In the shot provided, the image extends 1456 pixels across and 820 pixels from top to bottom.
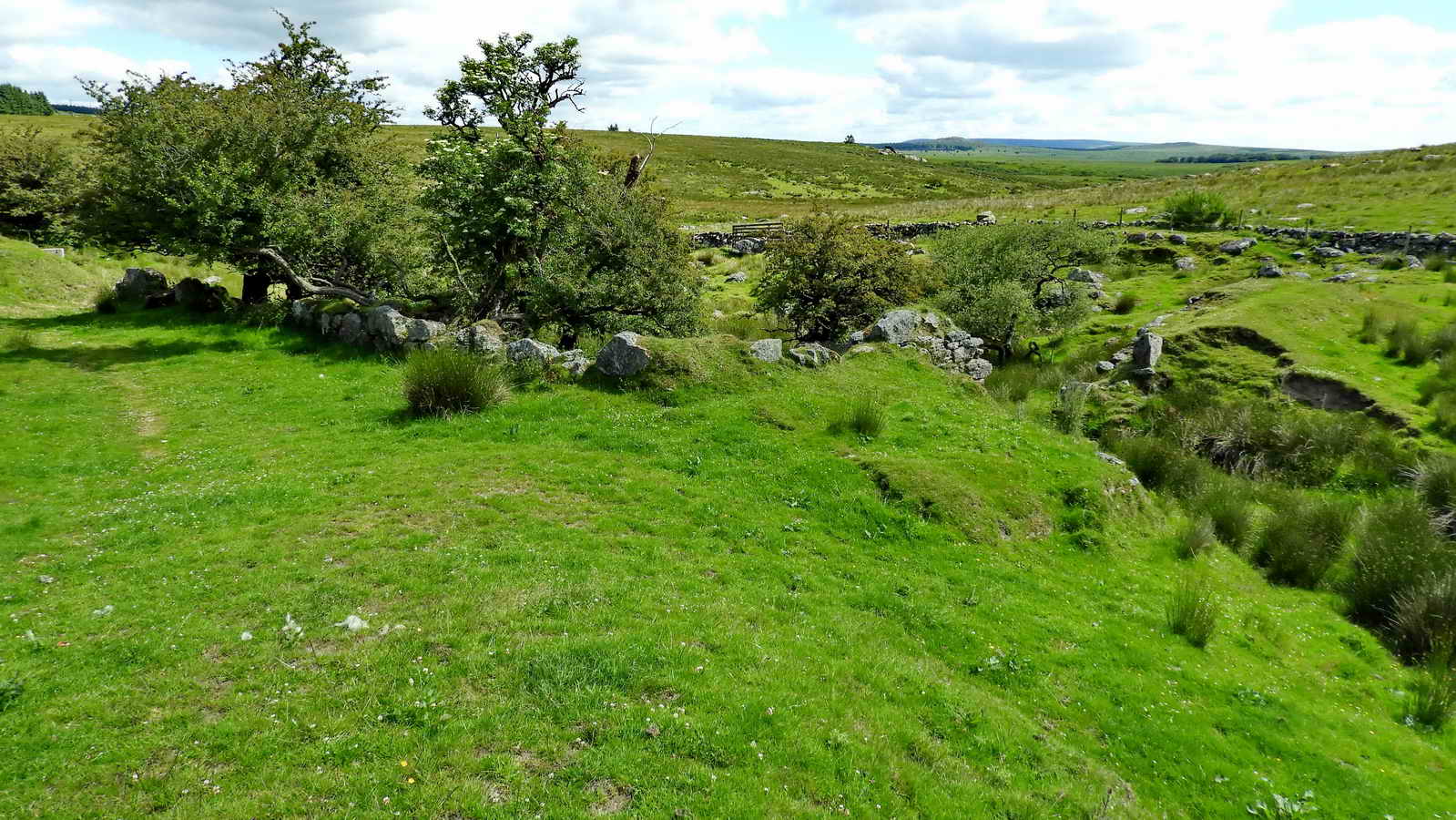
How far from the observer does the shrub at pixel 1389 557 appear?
43.2ft

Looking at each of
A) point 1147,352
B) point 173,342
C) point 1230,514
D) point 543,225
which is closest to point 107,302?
point 173,342

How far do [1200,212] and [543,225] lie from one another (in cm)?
4290

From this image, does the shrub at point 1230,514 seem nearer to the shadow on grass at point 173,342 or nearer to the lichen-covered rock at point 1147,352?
the lichen-covered rock at point 1147,352

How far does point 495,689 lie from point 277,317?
77.2 ft

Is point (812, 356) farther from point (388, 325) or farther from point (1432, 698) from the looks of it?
point (1432, 698)

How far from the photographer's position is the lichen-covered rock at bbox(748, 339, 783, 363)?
20531 mm

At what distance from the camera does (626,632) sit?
8664 millimetres

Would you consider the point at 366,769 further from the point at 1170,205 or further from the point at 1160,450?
the point at 1170,205

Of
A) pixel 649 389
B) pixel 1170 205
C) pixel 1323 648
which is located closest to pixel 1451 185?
pixel 1170 205

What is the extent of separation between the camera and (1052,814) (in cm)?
716

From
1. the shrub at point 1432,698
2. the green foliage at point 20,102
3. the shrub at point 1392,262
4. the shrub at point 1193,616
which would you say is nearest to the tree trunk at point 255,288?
the shrub at point 1193,616

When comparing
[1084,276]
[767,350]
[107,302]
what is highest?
[1084,276]

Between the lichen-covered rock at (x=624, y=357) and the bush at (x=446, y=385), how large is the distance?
125 inches

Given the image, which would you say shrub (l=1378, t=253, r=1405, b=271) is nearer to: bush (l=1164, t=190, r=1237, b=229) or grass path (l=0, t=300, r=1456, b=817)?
bush (l=1164, t=190, r=1237, b=229)
